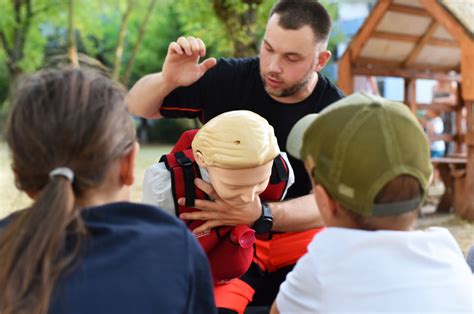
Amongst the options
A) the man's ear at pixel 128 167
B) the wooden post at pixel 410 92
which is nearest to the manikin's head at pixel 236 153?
the man's ear at pixel 128 167

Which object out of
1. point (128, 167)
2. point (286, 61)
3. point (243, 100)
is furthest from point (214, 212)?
point (286, 61)

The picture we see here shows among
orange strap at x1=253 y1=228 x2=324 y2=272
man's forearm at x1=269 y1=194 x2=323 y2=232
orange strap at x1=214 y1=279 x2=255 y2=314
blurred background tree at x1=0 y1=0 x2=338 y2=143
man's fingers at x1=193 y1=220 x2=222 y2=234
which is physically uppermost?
man's fingers at x1=193 y1=220 x2=222 y2=234

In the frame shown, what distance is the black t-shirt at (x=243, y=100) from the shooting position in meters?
2.92

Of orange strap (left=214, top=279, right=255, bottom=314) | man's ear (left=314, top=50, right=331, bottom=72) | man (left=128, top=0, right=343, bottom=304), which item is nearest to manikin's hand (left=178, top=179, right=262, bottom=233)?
orange strap (left=214, top=279, right=255, bottom=314)

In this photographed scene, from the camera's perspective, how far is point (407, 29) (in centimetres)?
808

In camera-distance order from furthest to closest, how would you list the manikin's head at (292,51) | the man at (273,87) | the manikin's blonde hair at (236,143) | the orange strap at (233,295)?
the manikin's head at (292,51) < the man at (273,87) < the orange strap at (233,295) < the manikin's blonde hair at (236,143)

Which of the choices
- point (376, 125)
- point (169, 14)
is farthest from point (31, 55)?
point (376, 125)

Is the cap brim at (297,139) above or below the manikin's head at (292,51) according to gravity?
above

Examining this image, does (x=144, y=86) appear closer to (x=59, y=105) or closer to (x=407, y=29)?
(x=59, y=105)

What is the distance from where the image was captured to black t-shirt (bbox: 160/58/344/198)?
9.59ft

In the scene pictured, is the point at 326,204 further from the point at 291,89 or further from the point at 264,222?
the point at 291,89

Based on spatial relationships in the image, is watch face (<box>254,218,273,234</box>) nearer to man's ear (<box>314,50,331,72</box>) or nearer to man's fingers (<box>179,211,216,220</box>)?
man's fingers (<box>179,211,216,220</box>)

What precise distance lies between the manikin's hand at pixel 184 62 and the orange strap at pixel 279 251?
794 millimetres

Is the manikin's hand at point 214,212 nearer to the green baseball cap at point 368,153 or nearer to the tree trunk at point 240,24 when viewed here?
the green baseball cap at point 368,153
